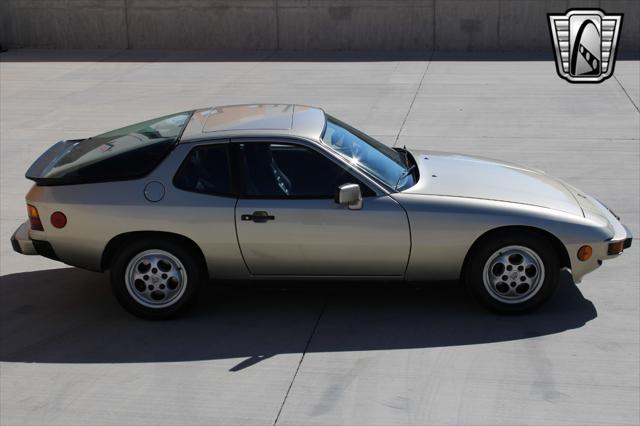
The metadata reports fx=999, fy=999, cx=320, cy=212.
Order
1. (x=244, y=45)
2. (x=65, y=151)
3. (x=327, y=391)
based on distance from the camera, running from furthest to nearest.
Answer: (x=244, y=45), (x=65, y=151), (x=327, y=391)

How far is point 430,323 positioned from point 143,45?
14100mm

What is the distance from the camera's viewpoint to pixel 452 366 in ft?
20.7

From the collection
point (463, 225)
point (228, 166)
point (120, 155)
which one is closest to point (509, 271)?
point (463, 225)

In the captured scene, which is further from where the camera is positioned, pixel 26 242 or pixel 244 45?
pixel 244 45

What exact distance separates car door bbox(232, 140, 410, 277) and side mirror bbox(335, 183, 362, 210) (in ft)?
0.20

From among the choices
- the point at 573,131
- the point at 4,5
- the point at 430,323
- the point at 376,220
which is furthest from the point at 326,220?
the point at 4,5

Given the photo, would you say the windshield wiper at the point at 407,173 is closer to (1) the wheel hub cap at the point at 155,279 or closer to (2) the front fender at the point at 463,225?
(2) the front fender at the point at 463,225

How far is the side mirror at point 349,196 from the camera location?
6715 mm

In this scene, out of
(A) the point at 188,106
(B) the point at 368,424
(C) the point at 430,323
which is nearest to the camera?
(B) the point at 368,424

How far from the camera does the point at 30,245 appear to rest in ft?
23.7

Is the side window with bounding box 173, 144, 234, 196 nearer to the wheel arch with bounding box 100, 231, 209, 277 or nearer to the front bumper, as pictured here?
the wheel arch with bounding box 100, 231, 209, 277

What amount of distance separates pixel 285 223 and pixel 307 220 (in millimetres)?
153

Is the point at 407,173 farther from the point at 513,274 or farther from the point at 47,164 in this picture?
the point at 47,164

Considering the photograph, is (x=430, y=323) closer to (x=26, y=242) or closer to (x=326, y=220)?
(x=326, y=220)
